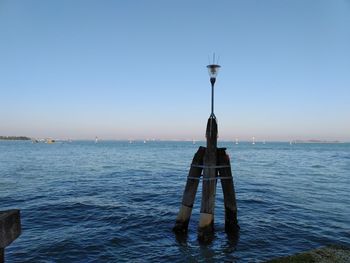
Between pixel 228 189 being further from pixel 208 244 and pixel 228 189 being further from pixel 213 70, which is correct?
pixel 213 70

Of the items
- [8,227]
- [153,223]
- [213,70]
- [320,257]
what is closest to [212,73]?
[213,70]

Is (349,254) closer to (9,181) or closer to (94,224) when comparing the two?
(94,224)

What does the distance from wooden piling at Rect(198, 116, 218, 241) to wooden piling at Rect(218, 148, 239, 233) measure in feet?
1.44

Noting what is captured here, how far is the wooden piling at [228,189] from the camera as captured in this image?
11.8 m

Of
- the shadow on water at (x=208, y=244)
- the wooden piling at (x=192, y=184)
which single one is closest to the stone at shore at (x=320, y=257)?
the shadow on water at (x=208, y=244)

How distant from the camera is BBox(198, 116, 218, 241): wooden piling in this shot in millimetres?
10992

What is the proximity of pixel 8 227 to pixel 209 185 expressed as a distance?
7580 mm

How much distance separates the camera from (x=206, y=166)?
1129cm

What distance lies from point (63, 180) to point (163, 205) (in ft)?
47.5

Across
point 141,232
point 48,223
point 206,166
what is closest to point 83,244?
point 141,232

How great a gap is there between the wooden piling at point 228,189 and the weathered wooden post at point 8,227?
325 inches

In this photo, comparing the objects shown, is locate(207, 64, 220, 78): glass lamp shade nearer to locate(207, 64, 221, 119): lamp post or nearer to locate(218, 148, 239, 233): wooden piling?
locate(207, 64, 221, 119): lamp post

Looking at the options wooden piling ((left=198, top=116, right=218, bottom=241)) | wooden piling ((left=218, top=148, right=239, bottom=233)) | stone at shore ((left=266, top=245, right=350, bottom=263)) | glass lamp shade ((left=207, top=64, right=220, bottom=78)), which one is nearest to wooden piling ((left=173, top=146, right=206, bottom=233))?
wooden piling ((left=198, top=116, right=218, bottom=241))

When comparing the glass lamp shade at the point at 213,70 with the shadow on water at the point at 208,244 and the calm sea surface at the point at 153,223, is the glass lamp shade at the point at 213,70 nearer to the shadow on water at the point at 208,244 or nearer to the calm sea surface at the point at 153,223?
the shadow on water at the point at 208,244
